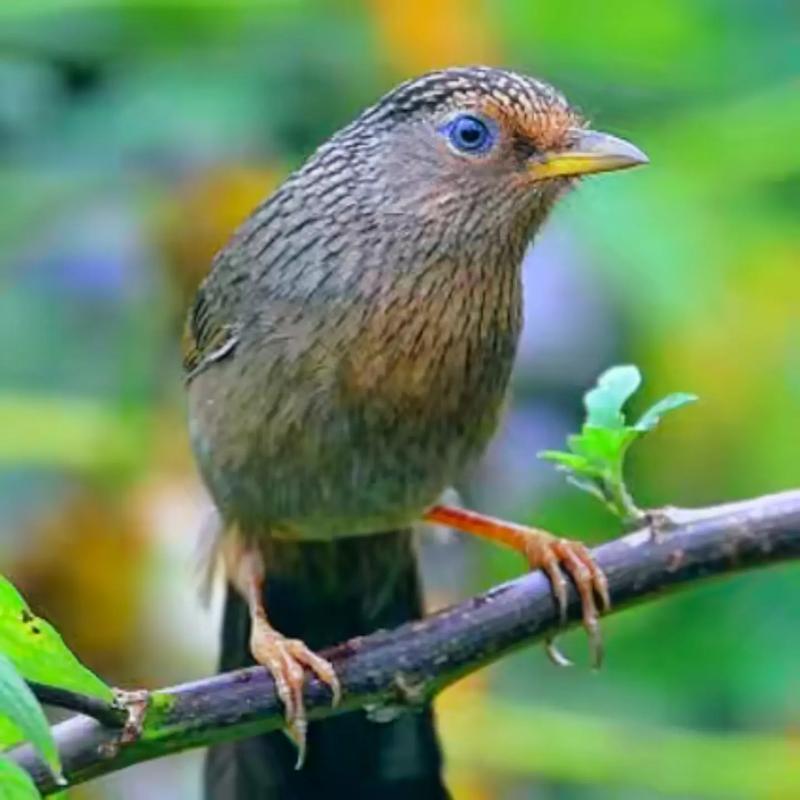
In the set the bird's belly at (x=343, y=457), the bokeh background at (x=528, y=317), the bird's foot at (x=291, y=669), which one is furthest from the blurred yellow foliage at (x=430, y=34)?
the bird's foot at (x=291, y=669)

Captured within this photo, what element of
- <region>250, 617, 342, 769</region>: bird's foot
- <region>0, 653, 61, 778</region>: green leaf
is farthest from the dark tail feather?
<region>0, 653, 61, 778</region>: green leaf

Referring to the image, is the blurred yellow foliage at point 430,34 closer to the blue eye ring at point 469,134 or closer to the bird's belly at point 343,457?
the blue eye ring at point 469,134

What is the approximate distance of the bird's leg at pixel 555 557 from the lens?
3699mm

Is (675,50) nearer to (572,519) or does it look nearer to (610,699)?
(572,519)

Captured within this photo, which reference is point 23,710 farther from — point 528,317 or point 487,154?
point 528,317

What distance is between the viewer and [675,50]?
5.76 m

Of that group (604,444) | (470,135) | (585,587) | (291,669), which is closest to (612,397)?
(604,444)

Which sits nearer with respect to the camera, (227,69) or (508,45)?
(508,45)

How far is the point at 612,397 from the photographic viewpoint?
137 inches

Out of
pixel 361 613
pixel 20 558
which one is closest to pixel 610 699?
pixel 361 613

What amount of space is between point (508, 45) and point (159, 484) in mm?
1255

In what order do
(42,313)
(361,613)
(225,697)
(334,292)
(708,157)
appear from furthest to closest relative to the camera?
1. (42,313)
2. (708,157)
3. (361,613)
4. (334,292)
5. (225,697)

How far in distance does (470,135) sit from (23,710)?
2132 mm

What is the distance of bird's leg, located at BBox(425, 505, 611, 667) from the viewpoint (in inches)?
146
